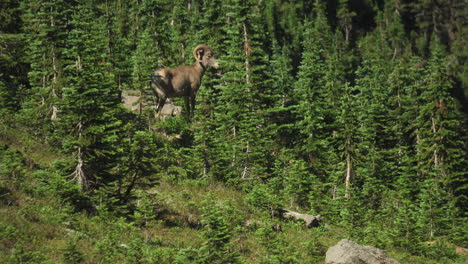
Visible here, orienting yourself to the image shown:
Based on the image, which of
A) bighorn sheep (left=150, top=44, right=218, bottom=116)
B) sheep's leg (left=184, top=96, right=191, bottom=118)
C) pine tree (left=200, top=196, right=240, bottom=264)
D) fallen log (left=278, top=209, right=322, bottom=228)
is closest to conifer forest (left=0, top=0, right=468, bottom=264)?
pine tree (left=200, top=196, right=240, bottom=264)

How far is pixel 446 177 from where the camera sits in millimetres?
28578

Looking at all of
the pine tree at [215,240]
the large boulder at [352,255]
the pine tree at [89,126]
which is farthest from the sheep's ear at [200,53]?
the pine tree at [215,240]

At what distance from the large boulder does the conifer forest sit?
662 mm

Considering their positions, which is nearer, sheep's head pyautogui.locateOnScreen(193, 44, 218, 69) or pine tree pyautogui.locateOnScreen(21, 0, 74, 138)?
pine tree pyautogui.locateOnScreen(21, 0, 74, 138)

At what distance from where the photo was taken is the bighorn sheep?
805 inches

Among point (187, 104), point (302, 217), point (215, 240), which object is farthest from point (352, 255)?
point (187, 104)

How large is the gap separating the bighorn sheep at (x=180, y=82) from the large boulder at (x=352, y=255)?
36.1ft

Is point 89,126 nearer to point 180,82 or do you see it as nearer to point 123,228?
point 123,228

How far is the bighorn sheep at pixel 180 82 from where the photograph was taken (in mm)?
20453

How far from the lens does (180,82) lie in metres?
20.9

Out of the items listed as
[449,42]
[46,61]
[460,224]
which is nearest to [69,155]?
[46,61]

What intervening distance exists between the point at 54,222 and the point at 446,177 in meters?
25.7

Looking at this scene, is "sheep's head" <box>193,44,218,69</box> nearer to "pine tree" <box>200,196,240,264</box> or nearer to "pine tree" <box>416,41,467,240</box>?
"pine tree" <box>200,196,240,264</box>

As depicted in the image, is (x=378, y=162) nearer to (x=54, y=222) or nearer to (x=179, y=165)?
(x=179, y=165)
